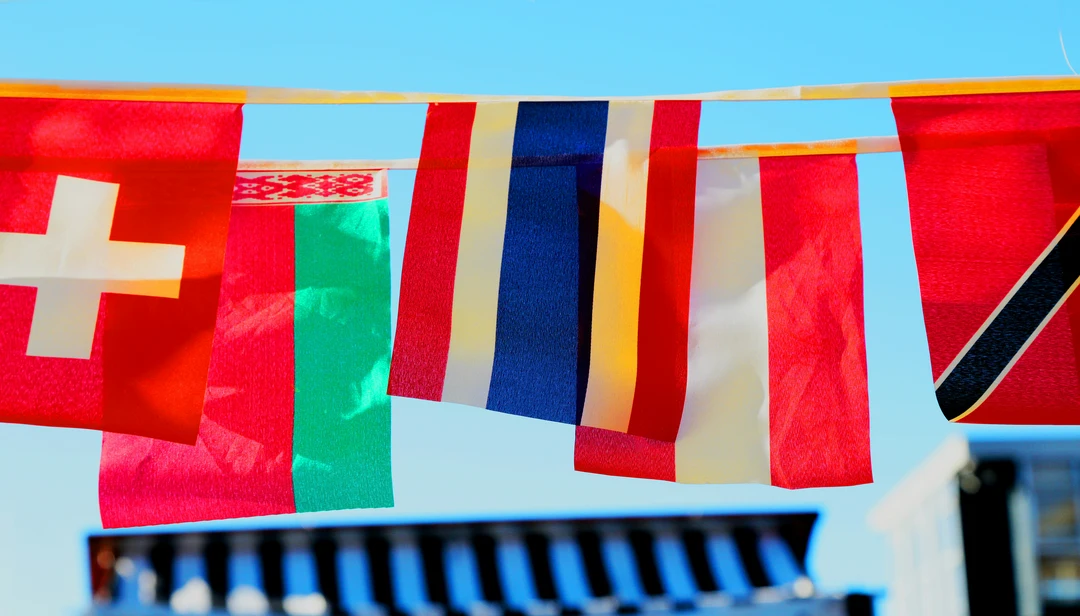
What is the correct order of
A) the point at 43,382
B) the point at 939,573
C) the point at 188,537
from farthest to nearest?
the point at 939,573, the point at 188,537, the point at 43,382

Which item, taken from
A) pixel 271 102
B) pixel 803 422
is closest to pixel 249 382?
pixel 271 102

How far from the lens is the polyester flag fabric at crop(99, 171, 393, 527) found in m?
2.93

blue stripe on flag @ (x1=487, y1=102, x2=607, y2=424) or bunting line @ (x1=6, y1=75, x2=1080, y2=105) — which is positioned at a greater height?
bunting line @ (x1=6, y1=75, x2=1080, y2=105)

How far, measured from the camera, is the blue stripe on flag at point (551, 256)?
2961 mm

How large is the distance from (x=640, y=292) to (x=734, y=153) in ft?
1.24

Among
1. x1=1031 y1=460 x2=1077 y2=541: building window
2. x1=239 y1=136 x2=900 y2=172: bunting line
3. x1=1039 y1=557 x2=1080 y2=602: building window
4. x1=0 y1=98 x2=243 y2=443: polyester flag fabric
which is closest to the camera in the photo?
x1=0 y1=98 x2=243 y2=443: polyester flag fabric

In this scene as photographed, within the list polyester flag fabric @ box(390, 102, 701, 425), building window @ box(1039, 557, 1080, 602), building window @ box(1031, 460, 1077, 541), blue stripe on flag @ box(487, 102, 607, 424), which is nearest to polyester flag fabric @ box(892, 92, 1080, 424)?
polyester flag fabric @ box(390, 102, 701, 425)

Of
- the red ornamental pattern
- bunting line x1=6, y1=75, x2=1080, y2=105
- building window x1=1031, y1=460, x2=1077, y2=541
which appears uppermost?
bunting line x1=6, y1=75, x2=1080, y2=105

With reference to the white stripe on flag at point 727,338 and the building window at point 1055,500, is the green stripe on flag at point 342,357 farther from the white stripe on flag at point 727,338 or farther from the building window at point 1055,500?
the building window at point 1055,500

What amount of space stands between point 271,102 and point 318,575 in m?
12.3

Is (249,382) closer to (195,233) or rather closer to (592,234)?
(195,233)

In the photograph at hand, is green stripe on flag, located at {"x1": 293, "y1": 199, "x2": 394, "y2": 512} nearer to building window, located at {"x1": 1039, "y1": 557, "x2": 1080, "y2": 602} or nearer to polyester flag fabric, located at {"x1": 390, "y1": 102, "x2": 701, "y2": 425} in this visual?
polyester flag fabric, located at {"x1": 390, "y1": 102, "x2": 701, "y2": 425}

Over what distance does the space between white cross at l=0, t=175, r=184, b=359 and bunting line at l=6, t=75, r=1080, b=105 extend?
0.74 feet

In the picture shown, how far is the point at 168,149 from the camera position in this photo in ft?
9.82
